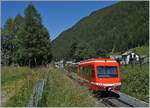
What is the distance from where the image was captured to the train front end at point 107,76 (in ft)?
80.3

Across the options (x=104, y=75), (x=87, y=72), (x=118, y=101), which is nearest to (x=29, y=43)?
(x=87, y=72)

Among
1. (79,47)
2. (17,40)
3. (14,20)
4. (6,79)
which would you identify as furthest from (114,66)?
(79,47)

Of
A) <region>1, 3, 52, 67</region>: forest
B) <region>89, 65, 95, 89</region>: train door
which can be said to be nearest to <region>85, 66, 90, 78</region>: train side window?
<region>89, 65, 95, 89</region>: train door

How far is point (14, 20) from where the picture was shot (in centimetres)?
7494

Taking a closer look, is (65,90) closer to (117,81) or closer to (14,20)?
(117,81)

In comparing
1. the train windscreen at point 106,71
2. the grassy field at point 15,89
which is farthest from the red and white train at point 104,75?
the grassy field at point 15,89

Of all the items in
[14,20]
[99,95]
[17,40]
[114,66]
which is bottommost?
[99,95]

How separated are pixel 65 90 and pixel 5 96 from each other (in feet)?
9.99

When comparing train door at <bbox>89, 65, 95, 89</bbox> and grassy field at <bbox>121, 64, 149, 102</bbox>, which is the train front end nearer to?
train door at <bbox>89, 65, 95, 89</bbox>

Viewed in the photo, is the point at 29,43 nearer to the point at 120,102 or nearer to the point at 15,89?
the point at 120,102

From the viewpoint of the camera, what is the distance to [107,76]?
82.3 feet

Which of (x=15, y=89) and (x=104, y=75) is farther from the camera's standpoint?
(x=104, y=75)

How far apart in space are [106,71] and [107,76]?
40 centimetres

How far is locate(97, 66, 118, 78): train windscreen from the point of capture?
2506 centimetres
